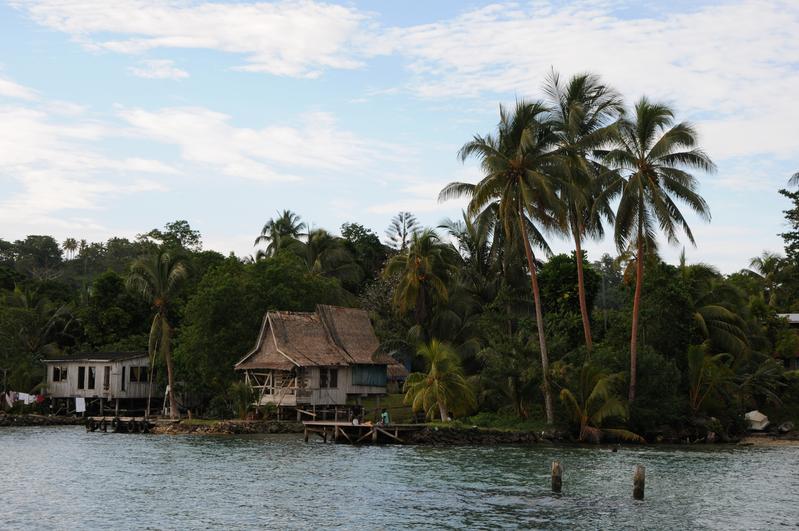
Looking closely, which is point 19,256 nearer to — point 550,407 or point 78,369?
point 78,369

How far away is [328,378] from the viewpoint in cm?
5494

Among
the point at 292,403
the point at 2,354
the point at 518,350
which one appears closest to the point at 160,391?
the point at 2,354

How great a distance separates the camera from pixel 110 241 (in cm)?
12862

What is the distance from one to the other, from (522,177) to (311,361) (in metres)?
17.5

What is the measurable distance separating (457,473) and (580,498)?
6552mm

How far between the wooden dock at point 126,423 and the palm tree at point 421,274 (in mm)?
17269

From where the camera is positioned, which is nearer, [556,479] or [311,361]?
[556,479]

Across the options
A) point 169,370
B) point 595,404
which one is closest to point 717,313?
point 595,404

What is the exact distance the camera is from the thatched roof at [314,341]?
2096 inches

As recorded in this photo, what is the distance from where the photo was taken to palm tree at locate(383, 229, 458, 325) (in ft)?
195

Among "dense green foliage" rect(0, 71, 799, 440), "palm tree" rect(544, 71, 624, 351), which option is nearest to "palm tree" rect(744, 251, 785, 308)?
"dense green foliage" rect(0, 71, 799, 440)

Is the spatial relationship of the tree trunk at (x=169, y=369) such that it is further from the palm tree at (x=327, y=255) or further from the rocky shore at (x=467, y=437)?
the rocky shore at (x=467, y=437)

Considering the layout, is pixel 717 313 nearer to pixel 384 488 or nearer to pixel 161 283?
pixel 384 488

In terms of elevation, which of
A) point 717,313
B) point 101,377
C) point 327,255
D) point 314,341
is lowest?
point 101,377
